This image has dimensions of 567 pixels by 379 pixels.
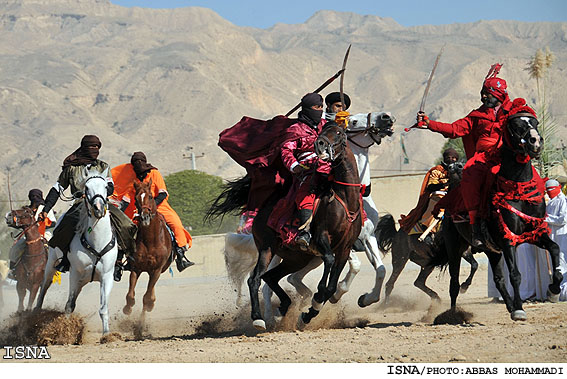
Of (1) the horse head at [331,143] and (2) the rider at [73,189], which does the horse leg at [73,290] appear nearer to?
(2) the rider at [73,189]

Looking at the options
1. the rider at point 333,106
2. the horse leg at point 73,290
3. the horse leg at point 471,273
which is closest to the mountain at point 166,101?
the horse leg at point 471,273

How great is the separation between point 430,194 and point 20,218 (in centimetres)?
651

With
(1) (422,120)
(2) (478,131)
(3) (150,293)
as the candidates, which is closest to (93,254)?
(3) (150,293)

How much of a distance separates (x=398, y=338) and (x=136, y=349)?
2696mm

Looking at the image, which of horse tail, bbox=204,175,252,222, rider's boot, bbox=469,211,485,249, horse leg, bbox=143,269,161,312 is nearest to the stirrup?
horse leg, bbox=143,269,161,312

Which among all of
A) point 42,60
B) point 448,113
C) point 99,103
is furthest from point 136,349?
point 42,60

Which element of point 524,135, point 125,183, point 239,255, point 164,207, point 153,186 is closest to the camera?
point 524,135

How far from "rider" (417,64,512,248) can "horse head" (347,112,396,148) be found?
0.36 m

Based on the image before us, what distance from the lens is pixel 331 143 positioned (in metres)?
8.96

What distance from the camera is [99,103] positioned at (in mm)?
168625

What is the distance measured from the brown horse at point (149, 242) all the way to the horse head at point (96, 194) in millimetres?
1414

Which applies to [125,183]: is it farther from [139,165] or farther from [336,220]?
[336,220]

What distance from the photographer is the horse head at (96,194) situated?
9.98 m
